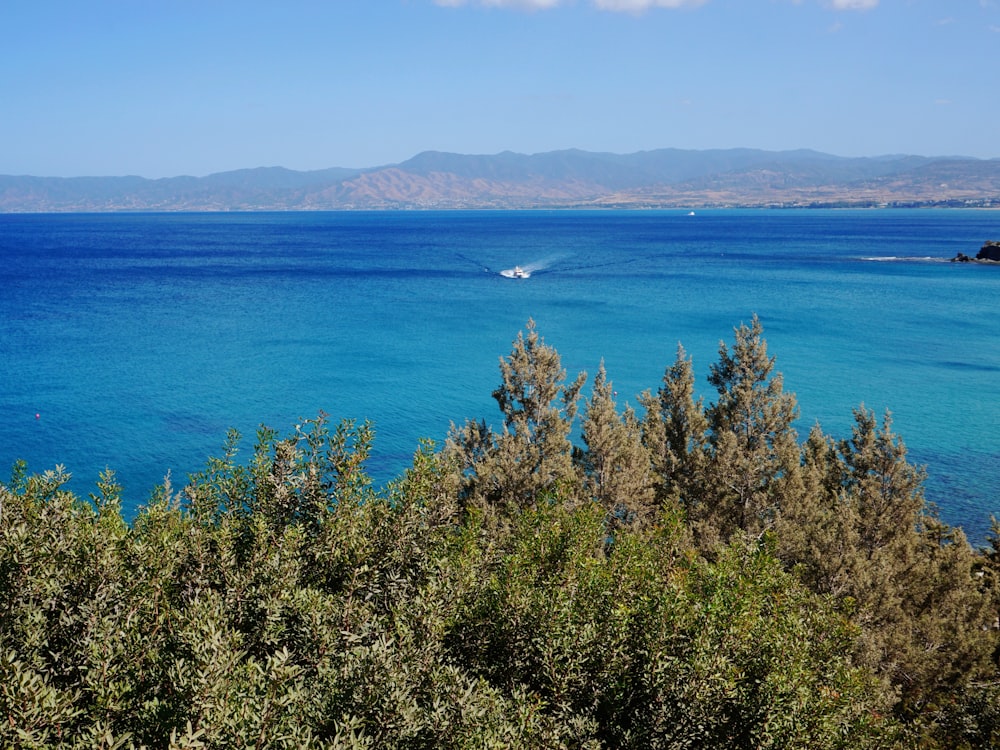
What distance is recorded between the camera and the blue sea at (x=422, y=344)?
47.8 metres

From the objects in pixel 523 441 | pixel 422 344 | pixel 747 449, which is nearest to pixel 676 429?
pixel 747 449

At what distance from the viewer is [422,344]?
74.8 m

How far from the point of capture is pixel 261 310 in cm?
9388

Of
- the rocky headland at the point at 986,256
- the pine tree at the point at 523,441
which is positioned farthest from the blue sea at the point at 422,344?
the pine tree at the point at 523,441

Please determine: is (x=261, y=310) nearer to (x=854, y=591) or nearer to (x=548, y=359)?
(x=548, y=359)

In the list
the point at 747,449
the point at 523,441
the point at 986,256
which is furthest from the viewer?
the point at 986,256

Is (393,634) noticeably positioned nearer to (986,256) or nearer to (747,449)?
(747,449)

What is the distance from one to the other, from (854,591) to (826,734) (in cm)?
1212

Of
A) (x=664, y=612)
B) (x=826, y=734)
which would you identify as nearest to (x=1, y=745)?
(x=664, y=612)

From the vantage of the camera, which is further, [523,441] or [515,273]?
[515,273]

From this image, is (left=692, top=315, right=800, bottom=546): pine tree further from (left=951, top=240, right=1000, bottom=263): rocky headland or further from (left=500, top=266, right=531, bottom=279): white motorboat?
(left=951, top=240, right=1000, bottom=263): rocky headland

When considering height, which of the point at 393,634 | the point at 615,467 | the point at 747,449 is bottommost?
the point at 615,467

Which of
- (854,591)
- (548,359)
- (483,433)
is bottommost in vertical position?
(854,591)

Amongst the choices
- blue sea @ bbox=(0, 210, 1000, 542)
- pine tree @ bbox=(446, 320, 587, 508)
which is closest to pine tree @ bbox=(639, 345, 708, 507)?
pine tree @ bbox=(446, 320, 587, 508)
